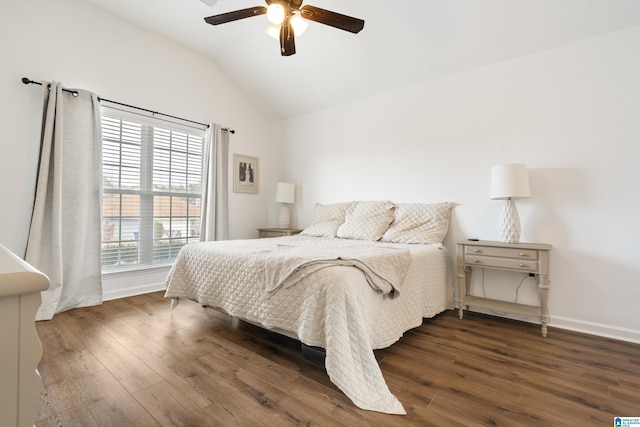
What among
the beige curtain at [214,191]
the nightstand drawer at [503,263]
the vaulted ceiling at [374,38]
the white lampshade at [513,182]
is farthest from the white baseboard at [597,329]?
the beige curtain at [214,191]

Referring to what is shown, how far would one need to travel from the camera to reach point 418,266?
237 centimetres

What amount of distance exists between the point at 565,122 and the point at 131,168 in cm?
432

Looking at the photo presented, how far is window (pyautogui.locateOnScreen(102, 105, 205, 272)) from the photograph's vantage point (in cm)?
330

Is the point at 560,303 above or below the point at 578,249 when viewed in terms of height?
below

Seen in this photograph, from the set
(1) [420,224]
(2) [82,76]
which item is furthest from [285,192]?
(2) [82,76]

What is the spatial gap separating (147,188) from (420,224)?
123 inches

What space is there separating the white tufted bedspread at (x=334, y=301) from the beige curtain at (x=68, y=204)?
1.04 meters

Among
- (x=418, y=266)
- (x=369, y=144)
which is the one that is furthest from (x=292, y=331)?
(x=369, y=144)

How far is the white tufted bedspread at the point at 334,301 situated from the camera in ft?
5.01

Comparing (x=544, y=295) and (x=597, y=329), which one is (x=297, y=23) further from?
(x=597, y=329)

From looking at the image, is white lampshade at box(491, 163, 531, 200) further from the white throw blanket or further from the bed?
the white throw blanket

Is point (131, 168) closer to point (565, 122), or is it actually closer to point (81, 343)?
point (81, 343)

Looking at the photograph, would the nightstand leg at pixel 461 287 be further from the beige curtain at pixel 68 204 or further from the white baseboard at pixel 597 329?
the beige curtain at pixel 68 204

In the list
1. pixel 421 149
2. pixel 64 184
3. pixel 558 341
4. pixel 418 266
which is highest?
pixel 421 149
